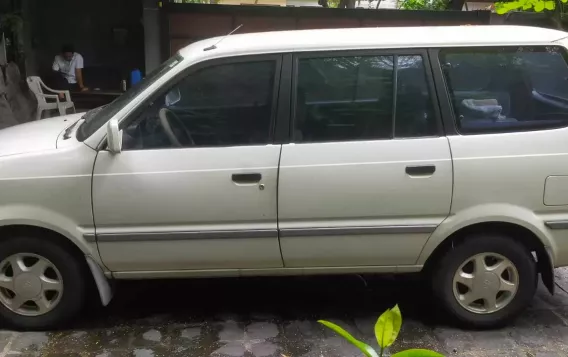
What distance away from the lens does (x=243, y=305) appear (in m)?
4.18

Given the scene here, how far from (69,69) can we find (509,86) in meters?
9.31

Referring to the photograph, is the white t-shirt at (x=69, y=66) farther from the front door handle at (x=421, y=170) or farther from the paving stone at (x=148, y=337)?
the front door handle at (x=421, y=170)

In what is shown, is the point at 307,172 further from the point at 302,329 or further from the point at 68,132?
the point at 68,132

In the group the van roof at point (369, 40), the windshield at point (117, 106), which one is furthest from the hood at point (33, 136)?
the van roof at point (369, 40)

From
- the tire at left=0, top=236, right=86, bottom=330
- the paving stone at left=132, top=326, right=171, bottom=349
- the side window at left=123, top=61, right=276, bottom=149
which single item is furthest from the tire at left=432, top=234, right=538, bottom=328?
the tire at left=0, top=236, right=86, bottom=330

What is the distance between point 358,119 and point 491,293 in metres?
1.35

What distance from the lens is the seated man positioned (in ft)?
36.9

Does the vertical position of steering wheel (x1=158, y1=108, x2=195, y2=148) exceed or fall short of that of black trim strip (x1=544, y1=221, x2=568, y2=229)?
it exceeds it

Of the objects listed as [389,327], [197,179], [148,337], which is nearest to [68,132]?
[197,179]

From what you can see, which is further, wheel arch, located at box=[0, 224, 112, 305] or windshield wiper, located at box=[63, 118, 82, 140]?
windshield wiper, located at box=[63, 118, 82, 140]

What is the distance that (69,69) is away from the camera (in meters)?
11.2

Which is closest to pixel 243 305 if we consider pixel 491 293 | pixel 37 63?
pixel 491 293

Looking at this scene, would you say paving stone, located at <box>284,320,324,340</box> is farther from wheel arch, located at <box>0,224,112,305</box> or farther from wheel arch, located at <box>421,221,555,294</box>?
wheel arch, located at <box>0,224,112,305</box>

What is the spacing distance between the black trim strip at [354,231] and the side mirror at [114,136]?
1.05 m
